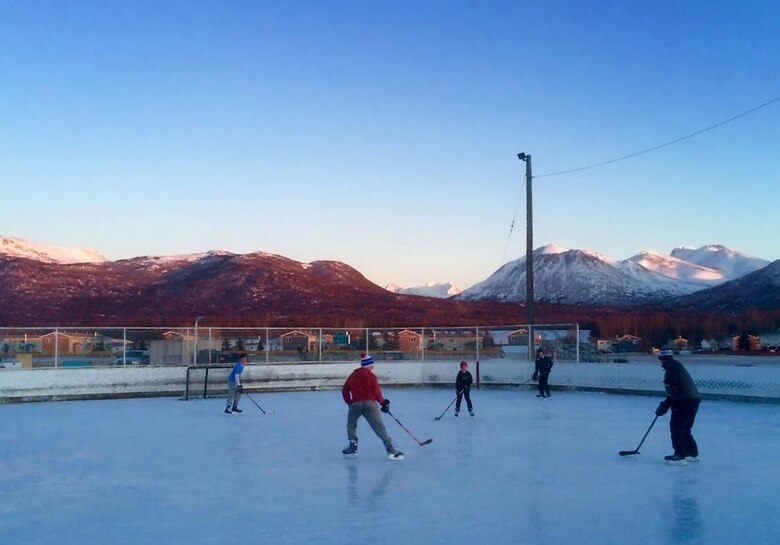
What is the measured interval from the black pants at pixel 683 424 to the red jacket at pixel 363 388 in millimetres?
4125

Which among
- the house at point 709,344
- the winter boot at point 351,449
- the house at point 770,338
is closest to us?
the winter boot at point 351,449

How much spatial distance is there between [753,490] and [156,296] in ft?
405

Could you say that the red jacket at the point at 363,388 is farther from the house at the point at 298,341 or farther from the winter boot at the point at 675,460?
the house at the point at 298,341

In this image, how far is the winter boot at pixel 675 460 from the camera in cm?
1038

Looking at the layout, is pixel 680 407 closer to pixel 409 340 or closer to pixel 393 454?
pixel 393 454

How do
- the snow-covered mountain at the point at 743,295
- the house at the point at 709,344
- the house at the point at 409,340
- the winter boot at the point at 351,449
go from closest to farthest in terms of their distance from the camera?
1. the winter boot at the point at 351,449
2. the house at the point at 409,340
3. the house at the point at 709,344
4. the snow-covered mountain at the point at 743,295

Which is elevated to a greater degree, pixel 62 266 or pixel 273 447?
pixel 62 266

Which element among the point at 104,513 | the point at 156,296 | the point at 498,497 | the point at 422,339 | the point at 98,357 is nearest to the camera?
the point at 104,513

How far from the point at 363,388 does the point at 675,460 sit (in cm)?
452

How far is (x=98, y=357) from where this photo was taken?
2352cm

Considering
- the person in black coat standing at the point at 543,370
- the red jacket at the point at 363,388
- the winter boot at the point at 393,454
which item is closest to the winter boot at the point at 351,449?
the winter boot at the point at 393,454

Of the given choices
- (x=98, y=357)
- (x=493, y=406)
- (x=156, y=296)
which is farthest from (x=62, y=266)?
(x=493, y=406)

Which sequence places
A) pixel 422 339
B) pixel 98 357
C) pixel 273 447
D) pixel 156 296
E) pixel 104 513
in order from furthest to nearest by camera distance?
1. pixel 156 296
2. pixel 422 339
3. pixel 98 357
4. pixel 273 447
5. pixel 104 513

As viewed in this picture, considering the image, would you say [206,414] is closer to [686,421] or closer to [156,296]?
[686,421]
